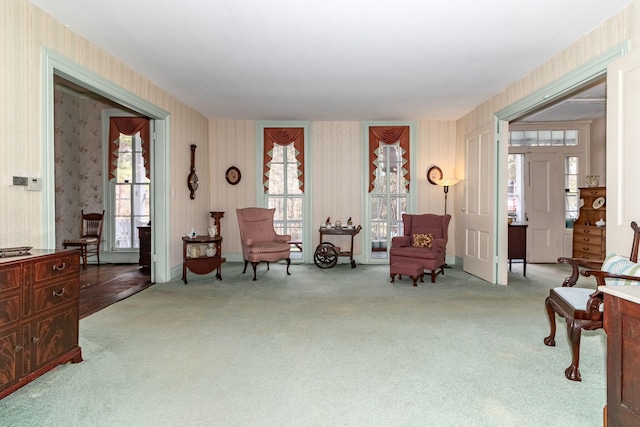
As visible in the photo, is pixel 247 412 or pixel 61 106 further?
pixel 61 106

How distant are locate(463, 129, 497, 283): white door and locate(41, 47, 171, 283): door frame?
16.2 feet

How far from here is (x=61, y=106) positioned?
7.05 metres

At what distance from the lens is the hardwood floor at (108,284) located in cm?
452

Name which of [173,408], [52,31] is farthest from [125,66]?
[173,408]

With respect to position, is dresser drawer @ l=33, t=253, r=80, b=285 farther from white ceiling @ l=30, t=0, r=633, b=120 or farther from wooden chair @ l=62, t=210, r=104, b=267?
wooden chair @ l=62, t=210, r=104, b=267

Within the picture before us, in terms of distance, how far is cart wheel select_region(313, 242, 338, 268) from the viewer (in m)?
7.04

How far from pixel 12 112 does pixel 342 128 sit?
18.5 feet

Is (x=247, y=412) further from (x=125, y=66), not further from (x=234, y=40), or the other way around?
(x=125, y=66)

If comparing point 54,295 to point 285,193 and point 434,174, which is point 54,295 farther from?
point 434,174

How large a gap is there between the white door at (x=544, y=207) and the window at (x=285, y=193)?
4670mm

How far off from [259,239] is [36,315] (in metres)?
4.27

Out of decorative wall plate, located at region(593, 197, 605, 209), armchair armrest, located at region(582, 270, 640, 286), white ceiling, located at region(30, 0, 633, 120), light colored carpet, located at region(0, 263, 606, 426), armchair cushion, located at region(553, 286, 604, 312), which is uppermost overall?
white ceiling, located at region(30, 0, 633, 120)

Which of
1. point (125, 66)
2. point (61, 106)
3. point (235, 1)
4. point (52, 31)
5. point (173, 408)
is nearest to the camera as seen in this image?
point (173, 408)

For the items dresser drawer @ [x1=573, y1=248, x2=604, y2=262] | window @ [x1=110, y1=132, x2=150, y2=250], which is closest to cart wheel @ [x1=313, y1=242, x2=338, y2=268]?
window @ [x1=110, y1=132, x2=150, y2=250]
